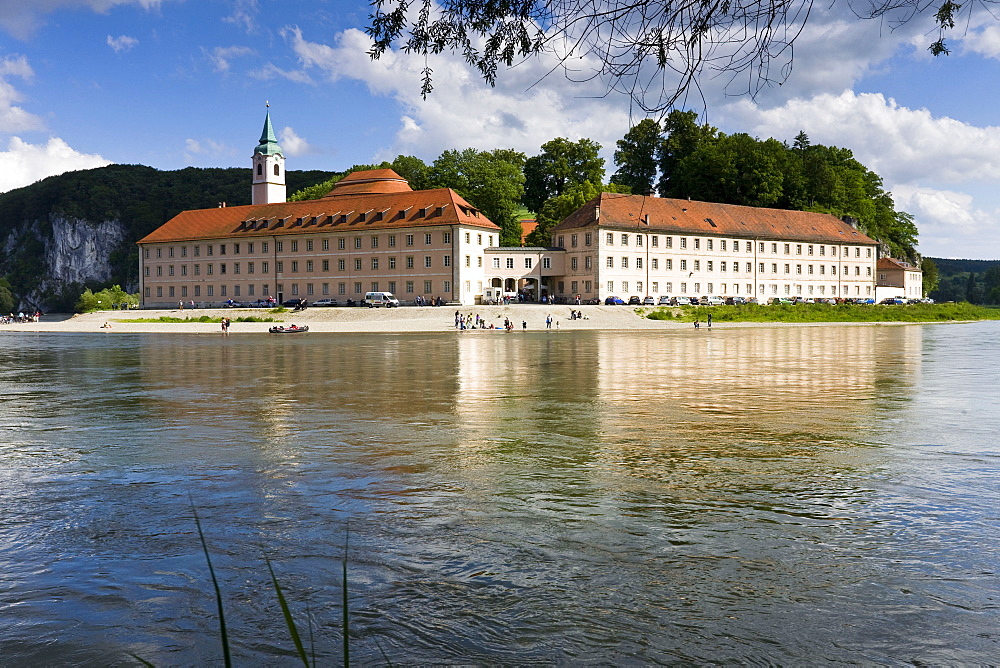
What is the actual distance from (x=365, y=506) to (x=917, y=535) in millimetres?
6093

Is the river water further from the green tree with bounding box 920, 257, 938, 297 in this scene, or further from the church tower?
the green tree with bounding box 920, 257, 938, 297

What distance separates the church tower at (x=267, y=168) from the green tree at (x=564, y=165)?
3796 centimetres

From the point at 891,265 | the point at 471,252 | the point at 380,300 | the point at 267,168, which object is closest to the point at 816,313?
the point at 471,252

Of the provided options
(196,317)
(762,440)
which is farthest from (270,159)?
(762,440)

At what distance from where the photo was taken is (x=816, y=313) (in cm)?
9319

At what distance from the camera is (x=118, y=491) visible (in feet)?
35.9

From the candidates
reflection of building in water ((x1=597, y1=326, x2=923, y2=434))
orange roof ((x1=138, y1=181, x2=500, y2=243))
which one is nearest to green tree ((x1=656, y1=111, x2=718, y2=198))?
orange roof ((x1=138, y1=181, x2=500, y2=243))

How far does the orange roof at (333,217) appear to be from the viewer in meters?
99.8

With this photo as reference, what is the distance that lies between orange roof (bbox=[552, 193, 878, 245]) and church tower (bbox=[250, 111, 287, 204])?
154 ft

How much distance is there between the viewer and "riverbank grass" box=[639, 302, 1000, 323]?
281 ft

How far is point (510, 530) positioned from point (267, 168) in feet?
411

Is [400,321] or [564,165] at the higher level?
[564,165]

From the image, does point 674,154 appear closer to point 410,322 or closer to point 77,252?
point 410,322

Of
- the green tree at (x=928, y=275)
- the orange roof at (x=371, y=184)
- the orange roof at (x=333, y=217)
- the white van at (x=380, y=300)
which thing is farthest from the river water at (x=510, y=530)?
the green tree at (x=928, y=275)
